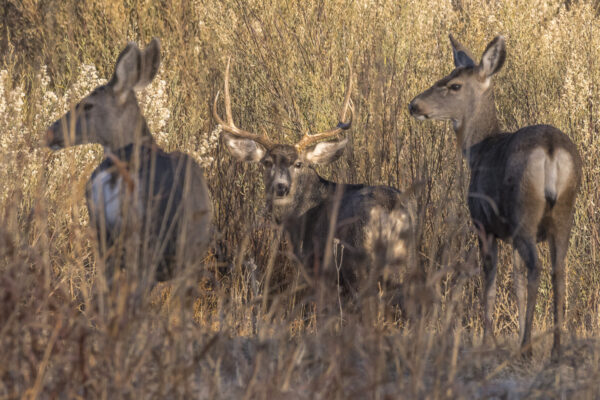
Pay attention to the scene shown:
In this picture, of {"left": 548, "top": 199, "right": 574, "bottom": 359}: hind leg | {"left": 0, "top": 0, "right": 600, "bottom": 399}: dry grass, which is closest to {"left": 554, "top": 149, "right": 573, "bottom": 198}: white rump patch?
{"left": 548, "top": 199, "right": 574, "bottom": 359}: hind leg

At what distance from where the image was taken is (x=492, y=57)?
6.84m

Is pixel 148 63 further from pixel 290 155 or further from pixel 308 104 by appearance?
pixel 308 104

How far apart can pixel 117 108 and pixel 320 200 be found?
254 cm

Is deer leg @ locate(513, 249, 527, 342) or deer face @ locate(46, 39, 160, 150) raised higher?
deer face @ locate(46, 39, 160, 150)

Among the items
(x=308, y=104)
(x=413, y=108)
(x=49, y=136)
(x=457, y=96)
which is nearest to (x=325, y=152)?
(x=413, y=108)

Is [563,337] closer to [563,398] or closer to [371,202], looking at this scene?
[563,398]

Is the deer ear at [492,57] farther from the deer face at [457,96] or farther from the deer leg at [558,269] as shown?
the deer leg at [558,269]

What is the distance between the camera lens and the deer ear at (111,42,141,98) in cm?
553

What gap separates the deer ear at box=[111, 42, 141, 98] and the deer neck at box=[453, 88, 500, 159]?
2.58m

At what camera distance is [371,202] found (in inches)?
276

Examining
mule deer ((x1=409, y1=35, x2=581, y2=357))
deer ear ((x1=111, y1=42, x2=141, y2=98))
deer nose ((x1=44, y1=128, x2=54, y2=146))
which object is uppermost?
deer ear ((x1=111, y1=42, x2=141, y2=98))

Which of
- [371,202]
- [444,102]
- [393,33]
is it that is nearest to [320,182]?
[371,202]

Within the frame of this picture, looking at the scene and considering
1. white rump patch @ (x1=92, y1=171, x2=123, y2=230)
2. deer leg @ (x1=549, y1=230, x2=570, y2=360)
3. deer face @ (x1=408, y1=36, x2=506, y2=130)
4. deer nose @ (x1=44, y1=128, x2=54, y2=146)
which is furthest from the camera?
deer face @ (x1=408, y1=36, x2=506, y2=130)

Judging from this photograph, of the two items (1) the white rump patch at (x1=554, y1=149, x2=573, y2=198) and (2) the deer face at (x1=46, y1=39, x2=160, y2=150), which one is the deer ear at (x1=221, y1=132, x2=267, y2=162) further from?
(1) the white rump patch at (x1=554, y1=149, x2=573, y2=198)
